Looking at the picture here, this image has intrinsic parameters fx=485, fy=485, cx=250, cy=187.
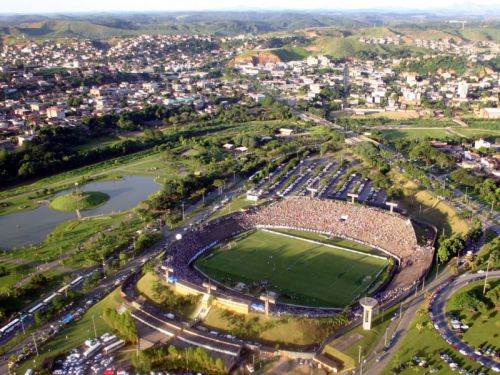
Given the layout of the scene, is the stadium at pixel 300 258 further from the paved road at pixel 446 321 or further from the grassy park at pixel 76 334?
the grassy park at pixel 76 334

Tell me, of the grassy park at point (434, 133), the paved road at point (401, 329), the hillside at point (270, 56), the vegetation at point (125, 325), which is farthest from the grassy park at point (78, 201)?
the hillside at point (270, 56)

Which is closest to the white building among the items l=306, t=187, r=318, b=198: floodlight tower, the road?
l=306, t=187, r=318, b=198: floodlight tower

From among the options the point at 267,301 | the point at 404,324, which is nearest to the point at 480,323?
the point at 404,324

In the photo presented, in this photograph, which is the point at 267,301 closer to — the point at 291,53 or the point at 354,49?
the point at 291,53

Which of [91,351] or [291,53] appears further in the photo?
[291,53]

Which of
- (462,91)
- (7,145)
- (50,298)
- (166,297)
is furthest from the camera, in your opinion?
(462,91)

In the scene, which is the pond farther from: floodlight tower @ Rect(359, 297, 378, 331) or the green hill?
the green hill

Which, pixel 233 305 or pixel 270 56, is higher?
pixel 270 56
